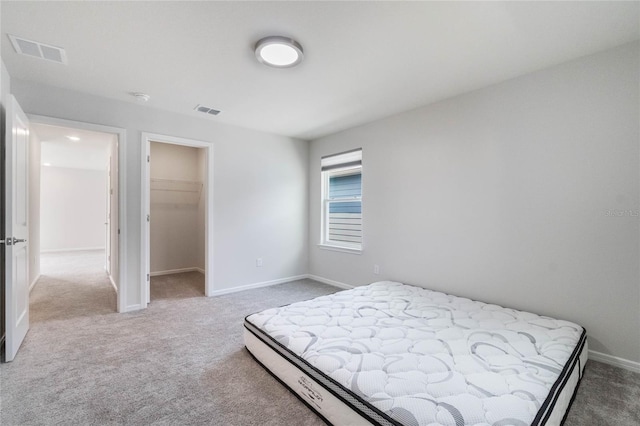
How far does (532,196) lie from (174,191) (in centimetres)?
565

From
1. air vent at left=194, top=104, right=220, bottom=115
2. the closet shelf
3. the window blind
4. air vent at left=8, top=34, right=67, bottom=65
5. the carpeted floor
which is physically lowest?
the carpeted floor

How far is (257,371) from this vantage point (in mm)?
2039

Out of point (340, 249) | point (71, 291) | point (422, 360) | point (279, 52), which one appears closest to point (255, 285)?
point (340, 249)

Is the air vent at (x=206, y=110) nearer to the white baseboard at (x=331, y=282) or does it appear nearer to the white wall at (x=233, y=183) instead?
the white wall at (x=233, y=183)

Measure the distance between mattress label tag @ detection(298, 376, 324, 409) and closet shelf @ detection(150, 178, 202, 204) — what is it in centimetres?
477

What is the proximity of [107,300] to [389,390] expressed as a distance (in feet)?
12.7

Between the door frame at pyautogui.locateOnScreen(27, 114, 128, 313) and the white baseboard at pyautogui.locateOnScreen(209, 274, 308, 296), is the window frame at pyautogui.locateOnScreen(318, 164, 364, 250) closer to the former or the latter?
the white baseboard at pyautogui.locateOnScreen(209, 274, 308, 296)

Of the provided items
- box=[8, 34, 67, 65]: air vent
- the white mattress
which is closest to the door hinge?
box=[8, 34, 67, 65]: air vent

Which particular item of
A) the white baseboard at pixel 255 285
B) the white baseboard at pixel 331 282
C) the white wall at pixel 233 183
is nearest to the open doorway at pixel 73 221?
the white wall at pixel 233 183

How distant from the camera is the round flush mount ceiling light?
2.00m

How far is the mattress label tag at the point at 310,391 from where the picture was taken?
5.21ft

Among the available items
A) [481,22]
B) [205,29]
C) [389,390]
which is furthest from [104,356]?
[481,22]

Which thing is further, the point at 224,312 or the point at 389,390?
the point at 224,312

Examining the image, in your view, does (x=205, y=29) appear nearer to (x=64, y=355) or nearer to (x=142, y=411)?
(x=142, y=411)
